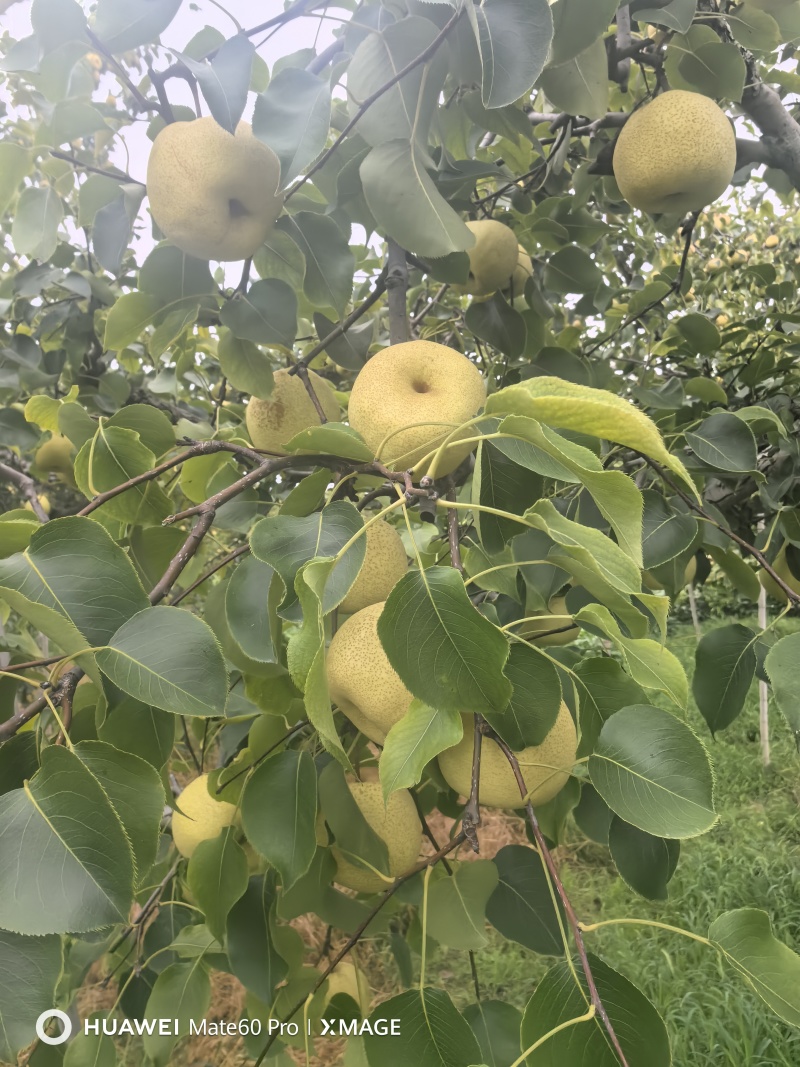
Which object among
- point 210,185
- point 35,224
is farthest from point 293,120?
point 35,224

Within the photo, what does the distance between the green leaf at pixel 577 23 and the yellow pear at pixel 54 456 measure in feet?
6.12

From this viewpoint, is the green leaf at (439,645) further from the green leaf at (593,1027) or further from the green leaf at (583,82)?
the green leaf at (583,82)

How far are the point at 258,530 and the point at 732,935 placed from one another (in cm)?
64

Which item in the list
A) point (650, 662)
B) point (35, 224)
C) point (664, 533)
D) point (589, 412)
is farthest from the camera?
point (35, 224)

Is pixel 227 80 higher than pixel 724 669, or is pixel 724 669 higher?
pixel 227 80

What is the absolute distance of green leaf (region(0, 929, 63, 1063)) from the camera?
1.78ft

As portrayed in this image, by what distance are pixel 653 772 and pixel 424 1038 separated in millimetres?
374

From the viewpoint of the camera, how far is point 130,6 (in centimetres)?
86

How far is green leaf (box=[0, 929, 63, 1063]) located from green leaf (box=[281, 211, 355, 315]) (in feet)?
3.30

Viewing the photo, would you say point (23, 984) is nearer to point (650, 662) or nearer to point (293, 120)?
point (650, 662)

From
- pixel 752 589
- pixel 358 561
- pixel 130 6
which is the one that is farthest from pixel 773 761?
pixel 130 6

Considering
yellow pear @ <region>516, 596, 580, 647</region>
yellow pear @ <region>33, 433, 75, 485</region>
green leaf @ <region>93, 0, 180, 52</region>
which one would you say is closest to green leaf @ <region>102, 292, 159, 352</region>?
green leaf @ <region>93, 0, 180, 52</region>

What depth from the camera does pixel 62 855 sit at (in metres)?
0.55

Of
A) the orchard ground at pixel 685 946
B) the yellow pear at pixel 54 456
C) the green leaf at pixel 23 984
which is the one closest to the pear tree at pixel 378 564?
the green leaf at pixel 23 984
